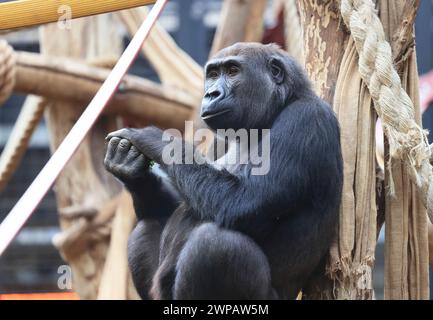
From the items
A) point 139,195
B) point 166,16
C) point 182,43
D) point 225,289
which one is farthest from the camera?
point 166,16

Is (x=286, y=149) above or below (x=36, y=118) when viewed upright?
below

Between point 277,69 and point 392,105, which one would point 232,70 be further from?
point 392,105

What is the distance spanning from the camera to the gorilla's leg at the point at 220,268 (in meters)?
2.16

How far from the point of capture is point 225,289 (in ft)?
7.16

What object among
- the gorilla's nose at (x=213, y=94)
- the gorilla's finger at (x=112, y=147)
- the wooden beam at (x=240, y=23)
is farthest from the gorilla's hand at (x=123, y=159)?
the wooden beam at (x=240, y=23)

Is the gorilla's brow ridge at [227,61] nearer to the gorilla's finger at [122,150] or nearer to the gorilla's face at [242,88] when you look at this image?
the gorilla's face at [242,88]

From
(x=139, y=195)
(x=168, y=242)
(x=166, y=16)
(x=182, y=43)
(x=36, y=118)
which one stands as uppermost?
(x=166, y=16)

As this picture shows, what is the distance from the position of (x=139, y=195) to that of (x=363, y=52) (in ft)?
2.66

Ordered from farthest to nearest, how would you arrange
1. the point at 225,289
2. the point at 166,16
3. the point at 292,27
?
the point at 166,16 < the point at 292,27 < the point at 225,289

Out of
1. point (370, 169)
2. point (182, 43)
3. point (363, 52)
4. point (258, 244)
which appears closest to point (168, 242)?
point (258, 244)

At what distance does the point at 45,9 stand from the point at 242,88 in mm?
671

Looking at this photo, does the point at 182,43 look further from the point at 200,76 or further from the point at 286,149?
the point at 286,149

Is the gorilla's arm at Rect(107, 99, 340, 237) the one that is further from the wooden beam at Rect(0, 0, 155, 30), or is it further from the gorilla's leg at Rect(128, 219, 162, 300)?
the wooden beam at Rect(0, 0, 155, 30)

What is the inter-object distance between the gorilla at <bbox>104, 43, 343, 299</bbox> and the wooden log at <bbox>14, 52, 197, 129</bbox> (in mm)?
1846
